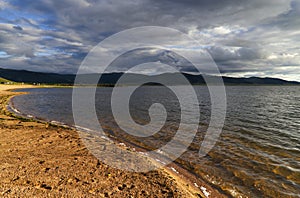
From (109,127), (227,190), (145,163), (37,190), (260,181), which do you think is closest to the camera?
(37,190)

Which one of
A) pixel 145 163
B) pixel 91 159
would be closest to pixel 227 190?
pixel 145 163

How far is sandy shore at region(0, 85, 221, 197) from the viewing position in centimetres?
724

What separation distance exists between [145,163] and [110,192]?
380cm

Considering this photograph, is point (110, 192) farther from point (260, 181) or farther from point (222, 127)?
point (222, 127)

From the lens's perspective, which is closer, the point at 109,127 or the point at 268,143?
the point at 268,143

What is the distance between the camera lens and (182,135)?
18.7 meters

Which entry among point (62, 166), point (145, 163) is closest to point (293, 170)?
point (145, 163)

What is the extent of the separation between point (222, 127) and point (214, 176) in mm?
12524

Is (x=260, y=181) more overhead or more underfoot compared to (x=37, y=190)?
more underfoot

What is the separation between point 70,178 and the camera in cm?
823

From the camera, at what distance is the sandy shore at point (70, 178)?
724 cm

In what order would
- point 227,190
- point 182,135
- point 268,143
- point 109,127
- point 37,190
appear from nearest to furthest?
1. point 37,190
2. point 227,190
3. point 268,143
4. point 182,135
5. point 109,127

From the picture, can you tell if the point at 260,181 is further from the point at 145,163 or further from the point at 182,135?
the point at 182,135

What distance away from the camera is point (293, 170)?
11.5m
